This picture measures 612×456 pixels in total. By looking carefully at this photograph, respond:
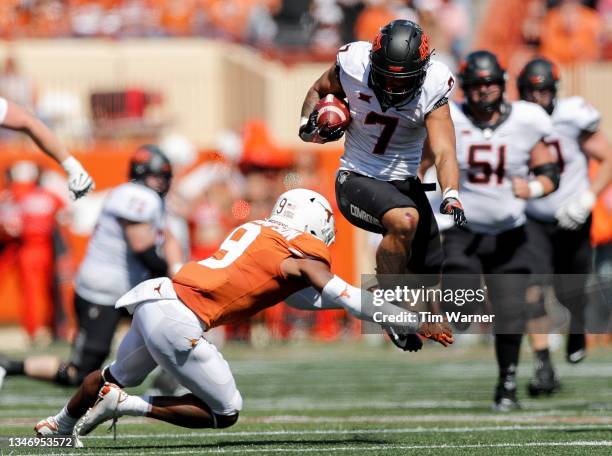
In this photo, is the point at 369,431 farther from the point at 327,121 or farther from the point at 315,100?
the point at 315,100

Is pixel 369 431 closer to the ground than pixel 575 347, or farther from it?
farther from it

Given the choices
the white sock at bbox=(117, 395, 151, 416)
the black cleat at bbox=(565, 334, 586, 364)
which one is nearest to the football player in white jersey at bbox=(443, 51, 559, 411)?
the black cleat at bbox=(565, 334, 586, 364)

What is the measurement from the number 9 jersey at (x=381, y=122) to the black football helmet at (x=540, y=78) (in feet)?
6.77

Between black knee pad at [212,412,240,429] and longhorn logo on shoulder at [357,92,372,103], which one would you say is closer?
black knee pad at [212,412,240,429]

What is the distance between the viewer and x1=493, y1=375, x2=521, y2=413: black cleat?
777 cm

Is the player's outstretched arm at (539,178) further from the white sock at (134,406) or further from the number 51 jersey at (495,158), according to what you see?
the white sock at (134,406)

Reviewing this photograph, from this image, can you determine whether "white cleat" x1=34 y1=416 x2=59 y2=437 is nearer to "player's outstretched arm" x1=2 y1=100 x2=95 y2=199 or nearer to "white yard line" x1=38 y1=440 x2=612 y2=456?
"white yard line" x1=38 y1=440 x2=612 y2=456

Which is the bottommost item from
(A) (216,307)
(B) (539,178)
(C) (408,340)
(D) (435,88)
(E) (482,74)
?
(C) (408,340)

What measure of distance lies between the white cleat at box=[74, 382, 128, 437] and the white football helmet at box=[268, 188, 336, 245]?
0.99 meters

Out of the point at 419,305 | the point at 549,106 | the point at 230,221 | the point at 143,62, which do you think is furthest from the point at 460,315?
the point at 143,62

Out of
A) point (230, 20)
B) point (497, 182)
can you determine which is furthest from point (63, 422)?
point (230, 20)

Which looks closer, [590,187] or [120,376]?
[120,376]

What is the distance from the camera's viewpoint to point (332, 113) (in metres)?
6.45

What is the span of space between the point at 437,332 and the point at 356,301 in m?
0.35
